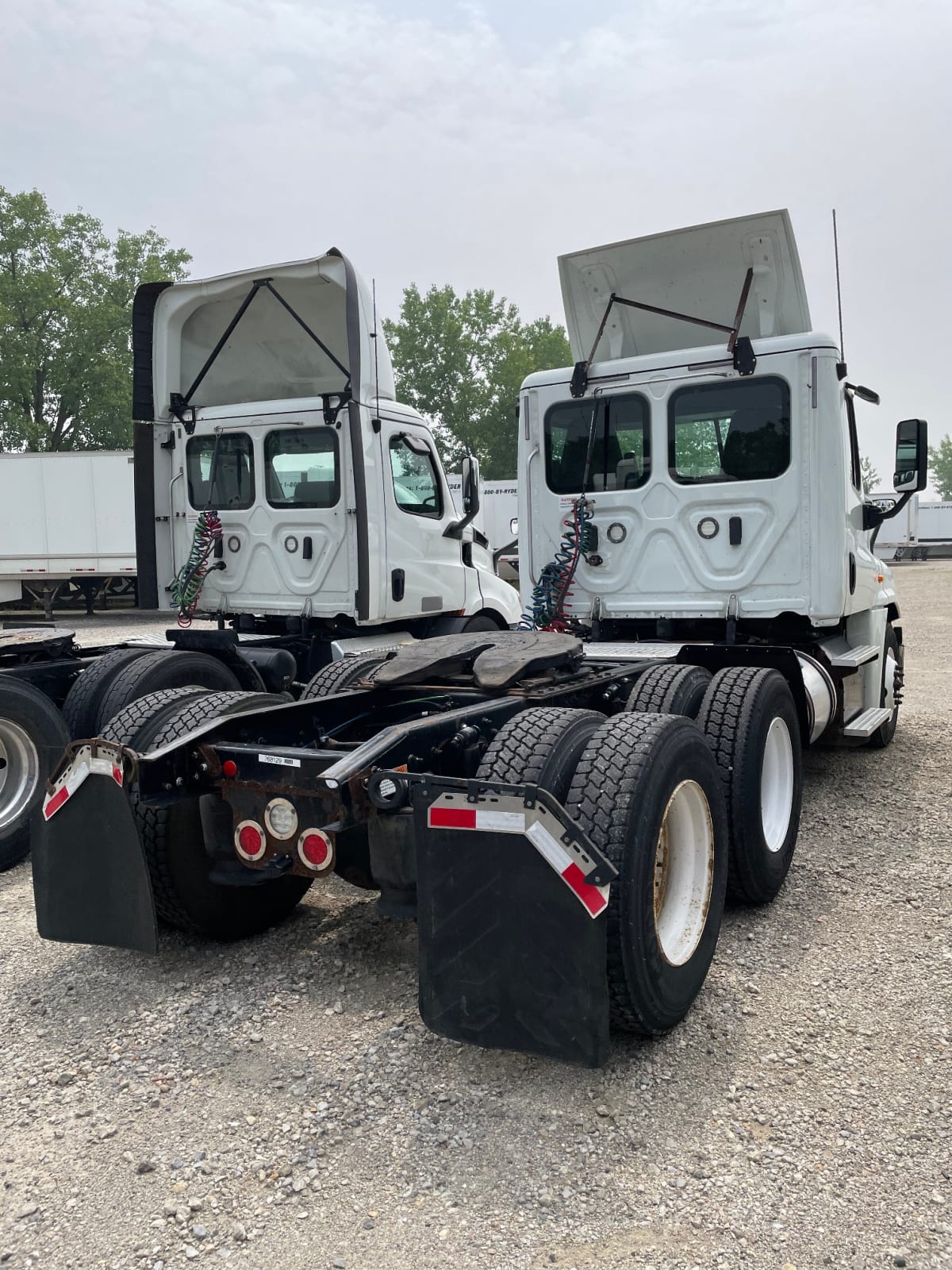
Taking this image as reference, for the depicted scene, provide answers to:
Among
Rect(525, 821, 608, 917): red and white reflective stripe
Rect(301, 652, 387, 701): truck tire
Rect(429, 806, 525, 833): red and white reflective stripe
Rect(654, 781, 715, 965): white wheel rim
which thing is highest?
Rect(301, 652, 387, 701): truck tire

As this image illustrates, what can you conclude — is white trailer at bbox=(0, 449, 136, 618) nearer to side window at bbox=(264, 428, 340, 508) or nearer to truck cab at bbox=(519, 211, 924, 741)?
side window at bbox=(264, 428, 340, 508)

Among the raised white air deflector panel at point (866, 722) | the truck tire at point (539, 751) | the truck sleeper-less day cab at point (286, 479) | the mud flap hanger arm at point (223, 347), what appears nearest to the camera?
the truck tire at point (539, 751)

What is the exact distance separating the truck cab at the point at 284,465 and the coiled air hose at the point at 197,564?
115 mm

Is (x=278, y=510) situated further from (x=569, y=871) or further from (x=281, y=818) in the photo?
(x=569, y=871)

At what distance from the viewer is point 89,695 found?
5738mm

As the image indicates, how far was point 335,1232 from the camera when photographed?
240cm

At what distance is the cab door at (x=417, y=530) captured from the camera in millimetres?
7398

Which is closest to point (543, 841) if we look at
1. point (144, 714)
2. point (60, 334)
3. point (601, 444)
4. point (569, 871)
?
point (569, 871)

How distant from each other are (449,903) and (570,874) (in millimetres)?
387

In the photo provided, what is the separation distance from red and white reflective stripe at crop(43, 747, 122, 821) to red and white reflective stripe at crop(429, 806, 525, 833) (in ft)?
3.93

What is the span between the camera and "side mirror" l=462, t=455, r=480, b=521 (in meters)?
7.77

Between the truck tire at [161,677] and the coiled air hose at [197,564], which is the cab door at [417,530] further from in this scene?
the truck tire at [161,677]

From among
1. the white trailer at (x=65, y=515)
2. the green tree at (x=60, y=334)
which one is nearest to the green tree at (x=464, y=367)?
the green tree at (x=60, y=334)

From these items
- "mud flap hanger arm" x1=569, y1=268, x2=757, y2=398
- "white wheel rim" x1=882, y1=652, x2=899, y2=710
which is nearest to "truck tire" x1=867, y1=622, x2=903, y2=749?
"white wheel rim" x1=882, y1=652, x2=899, y2=710
